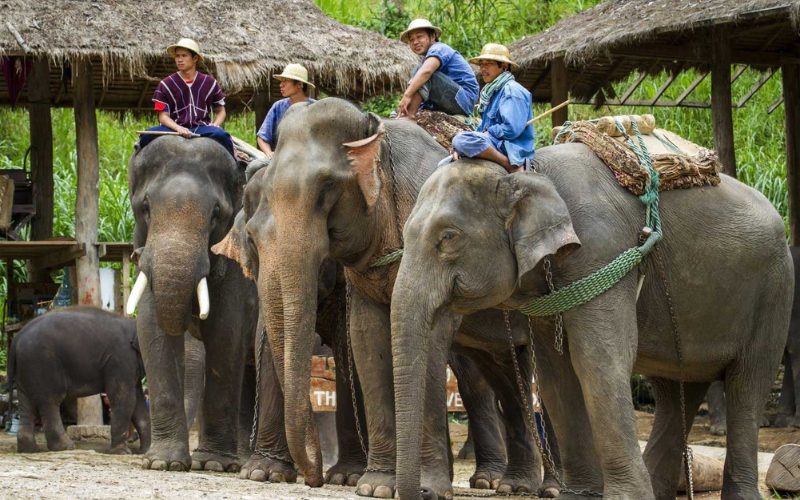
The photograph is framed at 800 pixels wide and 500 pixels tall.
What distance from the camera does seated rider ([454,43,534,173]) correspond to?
6781 millimetres

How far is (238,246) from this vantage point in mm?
8227

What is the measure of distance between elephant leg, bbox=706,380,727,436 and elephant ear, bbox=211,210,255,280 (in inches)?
263

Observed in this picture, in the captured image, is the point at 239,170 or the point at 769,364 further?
the point at 239,170

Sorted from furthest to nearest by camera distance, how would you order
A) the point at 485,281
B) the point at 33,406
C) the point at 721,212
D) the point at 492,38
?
the point at 492,38
the point at 33,406
the point at 721,212
the point at 485,281

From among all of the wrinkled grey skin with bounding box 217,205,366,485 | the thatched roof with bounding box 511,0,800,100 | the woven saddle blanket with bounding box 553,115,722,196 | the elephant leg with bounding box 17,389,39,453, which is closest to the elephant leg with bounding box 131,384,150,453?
the elephant leg with bounding box 17,389,39,453

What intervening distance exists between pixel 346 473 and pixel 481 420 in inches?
54.2

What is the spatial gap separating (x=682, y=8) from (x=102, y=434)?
6076 mm

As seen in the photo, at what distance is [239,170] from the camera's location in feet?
30.8

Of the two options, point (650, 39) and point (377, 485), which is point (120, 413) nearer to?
point (377, 485)

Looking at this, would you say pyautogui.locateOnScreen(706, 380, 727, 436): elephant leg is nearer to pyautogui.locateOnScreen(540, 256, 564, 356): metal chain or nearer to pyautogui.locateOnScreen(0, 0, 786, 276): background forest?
pyautogui.locateOnScreen(0, 0, 786, 276): background forest

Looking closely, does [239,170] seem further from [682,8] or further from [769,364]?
[682,8]

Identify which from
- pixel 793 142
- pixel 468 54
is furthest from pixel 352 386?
pixel 468 54

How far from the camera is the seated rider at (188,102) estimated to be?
936cm

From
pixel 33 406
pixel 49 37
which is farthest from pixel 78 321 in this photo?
pixel 49 37
